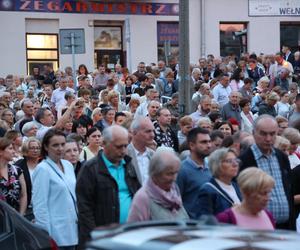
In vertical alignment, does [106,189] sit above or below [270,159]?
below

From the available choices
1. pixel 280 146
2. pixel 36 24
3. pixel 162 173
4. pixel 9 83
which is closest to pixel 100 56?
pixel 36 24

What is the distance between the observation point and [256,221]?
19.7 feet

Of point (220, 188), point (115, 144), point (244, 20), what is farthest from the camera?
point (244, 20)

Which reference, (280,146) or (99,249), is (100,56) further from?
(99,249)

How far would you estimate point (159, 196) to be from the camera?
6.17 metres

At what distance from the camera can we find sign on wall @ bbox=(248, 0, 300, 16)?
34.2 metres

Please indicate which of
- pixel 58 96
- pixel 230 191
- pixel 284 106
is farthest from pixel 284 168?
pixel 58 96

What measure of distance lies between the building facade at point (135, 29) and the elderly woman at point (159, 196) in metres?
22.4

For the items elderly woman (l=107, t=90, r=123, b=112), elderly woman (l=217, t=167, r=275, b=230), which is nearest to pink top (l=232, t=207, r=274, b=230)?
elderly woman (l=217, t=167, r=275, b=230)

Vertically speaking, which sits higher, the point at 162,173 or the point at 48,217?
the point at 162,173

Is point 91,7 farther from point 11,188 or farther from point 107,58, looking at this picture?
point 11,188

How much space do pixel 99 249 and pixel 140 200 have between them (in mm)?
2034

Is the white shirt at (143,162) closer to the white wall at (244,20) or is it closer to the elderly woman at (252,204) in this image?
the elderly woman at (252,204)

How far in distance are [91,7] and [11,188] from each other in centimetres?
2341
